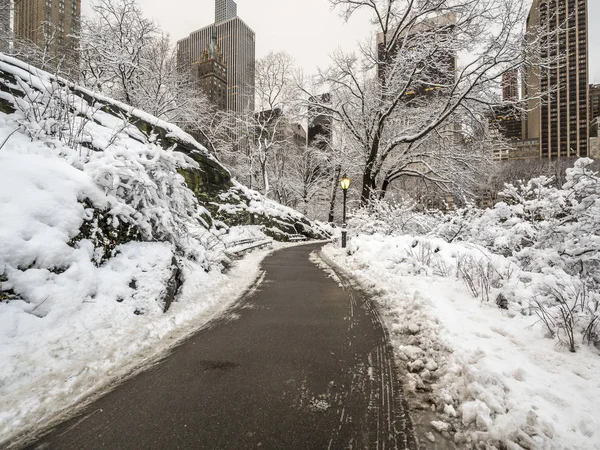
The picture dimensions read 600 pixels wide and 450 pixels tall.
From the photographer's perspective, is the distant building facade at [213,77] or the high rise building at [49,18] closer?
the high rise building at [49,18]

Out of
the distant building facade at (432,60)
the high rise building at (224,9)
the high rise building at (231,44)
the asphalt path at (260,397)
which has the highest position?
the high rise building at (224,9)

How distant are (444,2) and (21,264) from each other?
59.1 feet

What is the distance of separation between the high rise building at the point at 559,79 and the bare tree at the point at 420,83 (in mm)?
1170

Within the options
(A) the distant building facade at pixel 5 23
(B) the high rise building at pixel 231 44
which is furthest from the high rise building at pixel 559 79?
(B) the high rise building at pixel 231 44

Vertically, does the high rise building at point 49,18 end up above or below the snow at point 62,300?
above

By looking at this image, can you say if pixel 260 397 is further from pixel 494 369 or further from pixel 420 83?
pixel 420 83

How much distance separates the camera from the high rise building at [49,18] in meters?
23.0

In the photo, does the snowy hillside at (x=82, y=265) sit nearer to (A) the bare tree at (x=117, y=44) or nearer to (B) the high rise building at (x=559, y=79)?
(B) the high rise building at (x=559, y=79)

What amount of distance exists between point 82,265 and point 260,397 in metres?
3.02

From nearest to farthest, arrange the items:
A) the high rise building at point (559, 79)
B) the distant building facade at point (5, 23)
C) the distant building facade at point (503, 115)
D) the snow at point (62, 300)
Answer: the snow at point (62, 300) → the high rise building at point (559, 79) → the distant building facade at point (503, 115) → the distant building facade at point (5, 23)

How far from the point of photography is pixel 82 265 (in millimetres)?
3736

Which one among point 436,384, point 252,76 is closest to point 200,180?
point 436,384

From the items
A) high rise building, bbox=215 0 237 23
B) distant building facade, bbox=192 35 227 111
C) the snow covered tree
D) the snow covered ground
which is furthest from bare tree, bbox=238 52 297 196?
high rise building, bbox=215 0 237 23

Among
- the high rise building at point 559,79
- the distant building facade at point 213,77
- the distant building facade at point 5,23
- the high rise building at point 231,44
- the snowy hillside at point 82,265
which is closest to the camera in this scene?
the snowy hillside at point 82,265
